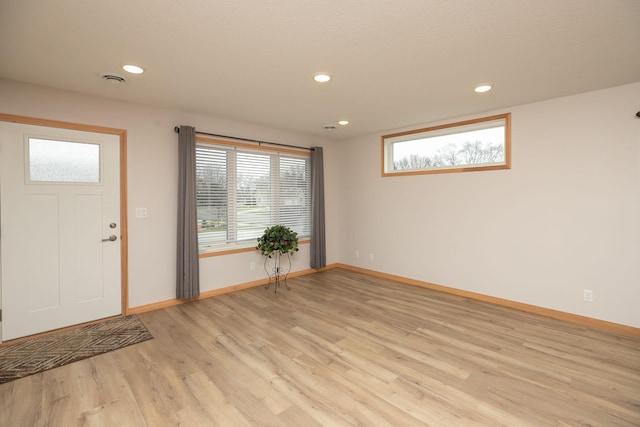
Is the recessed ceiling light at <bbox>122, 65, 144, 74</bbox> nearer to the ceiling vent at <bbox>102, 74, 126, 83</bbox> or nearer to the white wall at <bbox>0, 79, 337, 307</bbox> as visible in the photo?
the ceiling vent at <bbox>102, 74, 126, 83</bbox>

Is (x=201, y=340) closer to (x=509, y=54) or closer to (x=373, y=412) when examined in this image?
(x=373, y=412)

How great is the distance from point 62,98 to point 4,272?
1.88 m

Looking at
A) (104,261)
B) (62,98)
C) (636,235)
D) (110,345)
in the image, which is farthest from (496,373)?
(62,98)

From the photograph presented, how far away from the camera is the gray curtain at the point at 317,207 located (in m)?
5.59

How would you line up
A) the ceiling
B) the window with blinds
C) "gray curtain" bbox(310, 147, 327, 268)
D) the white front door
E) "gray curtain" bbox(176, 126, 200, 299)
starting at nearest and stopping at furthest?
the ceiling → the white front door → "gray curtain" bbox(176, 126, 200, 299) → the window with blinds → "gray curtain" bbox(310, 147, 327, 268)

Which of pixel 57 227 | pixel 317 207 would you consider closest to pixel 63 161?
pixel 57 227

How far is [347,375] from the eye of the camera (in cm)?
240

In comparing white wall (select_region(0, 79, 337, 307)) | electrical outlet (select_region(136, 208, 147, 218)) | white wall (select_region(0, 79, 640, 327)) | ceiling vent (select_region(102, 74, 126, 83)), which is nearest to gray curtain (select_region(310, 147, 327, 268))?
white wall (select_region(0, 79, 640, 327))

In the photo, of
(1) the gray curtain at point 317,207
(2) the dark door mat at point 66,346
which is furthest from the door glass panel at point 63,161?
(1) the gray curtain at point 317,207

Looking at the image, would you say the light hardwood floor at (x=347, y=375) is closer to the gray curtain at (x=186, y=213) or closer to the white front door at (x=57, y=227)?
the gray curtain at (x=186, y=213)

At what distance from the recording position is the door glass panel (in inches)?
123

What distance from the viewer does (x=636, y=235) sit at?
309 centimetres

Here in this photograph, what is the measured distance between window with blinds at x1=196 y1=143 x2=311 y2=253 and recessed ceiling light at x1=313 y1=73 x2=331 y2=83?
7.15 feet

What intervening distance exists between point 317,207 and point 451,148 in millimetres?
2461
